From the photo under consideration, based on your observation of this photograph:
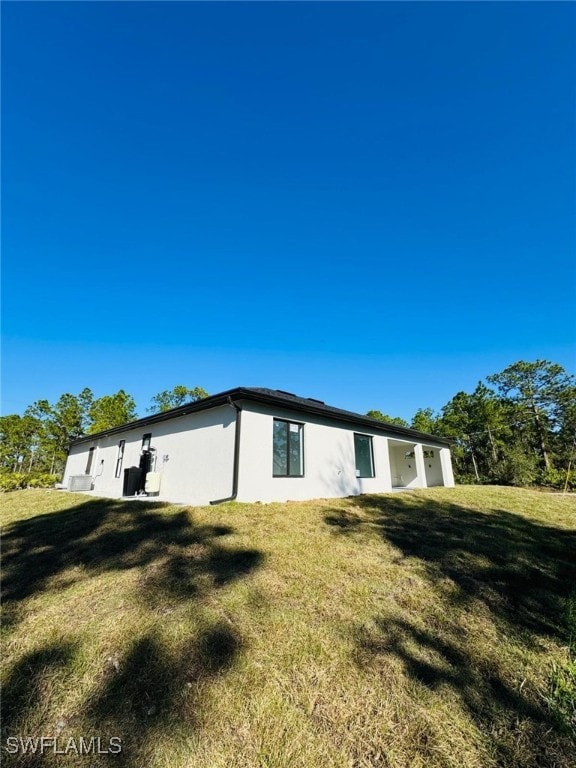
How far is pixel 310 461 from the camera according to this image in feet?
30.0

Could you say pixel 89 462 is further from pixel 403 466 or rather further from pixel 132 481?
pixel 403 466

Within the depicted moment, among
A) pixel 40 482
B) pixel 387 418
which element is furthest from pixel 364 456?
pixel 387 418

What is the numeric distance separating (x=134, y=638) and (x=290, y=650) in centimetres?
142

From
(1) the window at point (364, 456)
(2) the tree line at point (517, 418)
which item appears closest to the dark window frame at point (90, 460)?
(1) the window at point (364, 456)

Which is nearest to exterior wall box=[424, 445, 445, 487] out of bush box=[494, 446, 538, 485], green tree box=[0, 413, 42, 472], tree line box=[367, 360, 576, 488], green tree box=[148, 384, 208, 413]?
bush box=[494, 446, 538, 485]

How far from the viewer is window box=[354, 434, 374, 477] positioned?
36.1ft

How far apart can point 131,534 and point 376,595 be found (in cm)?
436

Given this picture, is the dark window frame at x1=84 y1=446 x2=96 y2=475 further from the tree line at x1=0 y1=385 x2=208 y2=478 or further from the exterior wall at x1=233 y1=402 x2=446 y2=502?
the exterior wall at x1=233 y1=402 x2=446 y2=502

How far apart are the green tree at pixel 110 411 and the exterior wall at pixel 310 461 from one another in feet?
65.8

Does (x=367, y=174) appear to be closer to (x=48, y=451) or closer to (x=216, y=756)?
(x=216, y=756)

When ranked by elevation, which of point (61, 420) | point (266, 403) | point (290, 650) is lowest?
point (290, 650)

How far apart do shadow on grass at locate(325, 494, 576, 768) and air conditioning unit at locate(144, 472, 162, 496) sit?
5.77 m

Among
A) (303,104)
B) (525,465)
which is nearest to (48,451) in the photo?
(303,104)

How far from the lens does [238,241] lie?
1318 centimetres
